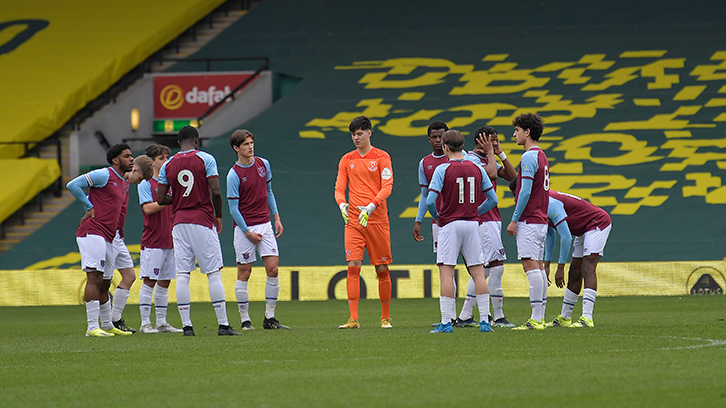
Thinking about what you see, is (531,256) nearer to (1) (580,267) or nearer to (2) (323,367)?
(1) (580,267)

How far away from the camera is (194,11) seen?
87.5ft

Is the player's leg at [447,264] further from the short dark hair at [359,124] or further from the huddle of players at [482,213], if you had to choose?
the short dark hair at [359,124]

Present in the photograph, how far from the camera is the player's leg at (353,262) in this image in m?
10.1

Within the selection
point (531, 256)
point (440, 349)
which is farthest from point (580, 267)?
point (440, 349)

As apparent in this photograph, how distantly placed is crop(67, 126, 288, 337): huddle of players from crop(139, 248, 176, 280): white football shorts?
12 mm

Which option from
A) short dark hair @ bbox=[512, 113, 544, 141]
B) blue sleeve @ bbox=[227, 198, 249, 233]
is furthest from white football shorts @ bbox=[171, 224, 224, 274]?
short dark hair @ bbox=[512, 113, 544, 141]

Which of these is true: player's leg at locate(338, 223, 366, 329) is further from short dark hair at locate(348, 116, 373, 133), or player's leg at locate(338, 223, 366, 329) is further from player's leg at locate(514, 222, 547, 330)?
player's leg at locate(514, 222, 547, 330)

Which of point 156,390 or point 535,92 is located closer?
point 156,390

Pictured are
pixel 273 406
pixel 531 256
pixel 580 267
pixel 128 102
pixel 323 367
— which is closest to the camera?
pixel 273 406

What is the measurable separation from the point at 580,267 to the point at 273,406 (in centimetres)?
602

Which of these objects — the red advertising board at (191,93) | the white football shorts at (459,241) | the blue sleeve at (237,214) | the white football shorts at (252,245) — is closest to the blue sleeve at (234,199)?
the blue sleeve at (237,214)

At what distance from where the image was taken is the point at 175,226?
935 cm

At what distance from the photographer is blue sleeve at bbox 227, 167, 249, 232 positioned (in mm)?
10164

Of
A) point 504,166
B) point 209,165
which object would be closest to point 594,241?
point 504,166
